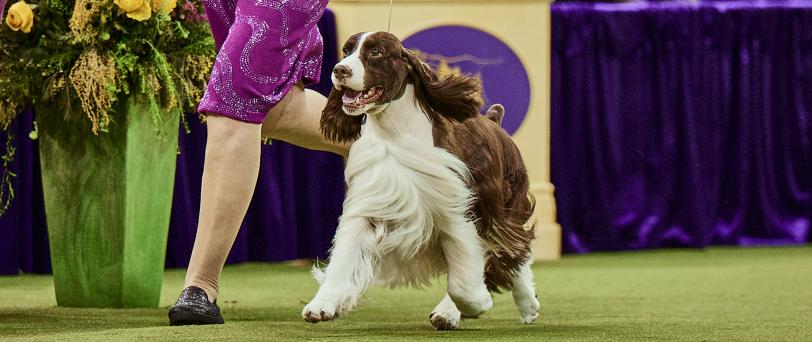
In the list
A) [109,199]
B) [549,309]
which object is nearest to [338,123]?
[109,199]

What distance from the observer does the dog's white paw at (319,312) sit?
2826 mm

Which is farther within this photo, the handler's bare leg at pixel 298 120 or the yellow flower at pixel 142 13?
the yellow flower at pixel 142 13

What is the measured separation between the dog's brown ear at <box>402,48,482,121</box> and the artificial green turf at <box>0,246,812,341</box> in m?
0.52

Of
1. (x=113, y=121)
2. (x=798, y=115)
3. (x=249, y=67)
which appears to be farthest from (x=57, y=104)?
(x=798, y=115)

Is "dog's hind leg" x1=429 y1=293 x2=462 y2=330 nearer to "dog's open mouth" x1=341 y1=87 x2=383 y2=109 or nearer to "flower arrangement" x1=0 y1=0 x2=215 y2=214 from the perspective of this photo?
"dog's open mouth" x1=341 y1=87 x2=383 y2=109

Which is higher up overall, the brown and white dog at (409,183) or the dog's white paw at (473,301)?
the brown and white dog at (409,183)

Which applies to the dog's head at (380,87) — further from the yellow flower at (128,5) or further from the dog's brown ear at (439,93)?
the yellow flower at (128,5)

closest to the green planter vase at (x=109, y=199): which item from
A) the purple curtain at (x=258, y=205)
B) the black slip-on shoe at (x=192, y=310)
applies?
the black slip-on shoe at (x=192, y=310)

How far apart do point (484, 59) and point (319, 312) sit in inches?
151

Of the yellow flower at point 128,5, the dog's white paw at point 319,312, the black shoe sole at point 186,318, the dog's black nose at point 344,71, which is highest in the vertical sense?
the yellow flower at point 128,5

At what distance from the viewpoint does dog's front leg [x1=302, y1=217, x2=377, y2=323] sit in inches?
112

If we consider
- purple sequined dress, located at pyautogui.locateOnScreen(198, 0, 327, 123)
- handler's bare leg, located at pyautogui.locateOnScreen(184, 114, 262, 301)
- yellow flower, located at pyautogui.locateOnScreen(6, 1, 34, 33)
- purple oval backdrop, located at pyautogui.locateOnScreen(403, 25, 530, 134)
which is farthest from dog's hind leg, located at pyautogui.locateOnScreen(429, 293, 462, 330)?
purple oval backdrop, located at pyautogui.locateOnScreen(403, 25, 530, 134)

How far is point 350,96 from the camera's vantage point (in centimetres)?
297

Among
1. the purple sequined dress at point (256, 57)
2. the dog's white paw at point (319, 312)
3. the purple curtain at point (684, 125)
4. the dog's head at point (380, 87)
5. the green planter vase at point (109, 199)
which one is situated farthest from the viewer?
the purple curtain at point (684, 125)
